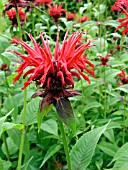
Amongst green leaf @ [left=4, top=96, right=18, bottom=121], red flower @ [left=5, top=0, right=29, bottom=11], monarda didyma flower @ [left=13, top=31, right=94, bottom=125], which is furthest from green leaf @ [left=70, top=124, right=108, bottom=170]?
red flower @ [left=5, top=0, right=29, bottom=11]

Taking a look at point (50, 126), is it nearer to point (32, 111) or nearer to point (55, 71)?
point (32, 111)

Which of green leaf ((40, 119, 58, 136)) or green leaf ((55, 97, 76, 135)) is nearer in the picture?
green leaf ((55, 97, 76, 135))

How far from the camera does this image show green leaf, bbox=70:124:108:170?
3.87ft

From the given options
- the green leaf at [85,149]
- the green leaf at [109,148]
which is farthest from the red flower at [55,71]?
the green leaf at [109,148]

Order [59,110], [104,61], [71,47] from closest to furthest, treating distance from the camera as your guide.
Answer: [59,110]
[71,47]
[104,61]

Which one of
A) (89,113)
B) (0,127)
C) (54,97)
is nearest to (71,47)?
(54,97)

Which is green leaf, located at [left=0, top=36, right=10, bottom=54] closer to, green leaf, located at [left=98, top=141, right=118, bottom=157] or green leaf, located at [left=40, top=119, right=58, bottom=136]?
green leaf, located at [left=40, top=119, right=58, bottom=136]

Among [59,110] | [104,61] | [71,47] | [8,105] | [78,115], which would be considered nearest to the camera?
[59,110]

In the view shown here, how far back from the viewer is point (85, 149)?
3.92ft

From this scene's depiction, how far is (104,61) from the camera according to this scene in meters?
1.95

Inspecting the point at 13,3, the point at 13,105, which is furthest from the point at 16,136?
the point at 13,3

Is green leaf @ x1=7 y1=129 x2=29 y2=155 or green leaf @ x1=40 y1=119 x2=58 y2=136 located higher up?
green leaf @ x1=40 y1=119 x2=58 y2=136

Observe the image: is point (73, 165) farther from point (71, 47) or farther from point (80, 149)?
point (71, 47)

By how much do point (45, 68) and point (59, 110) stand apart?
14 cm
